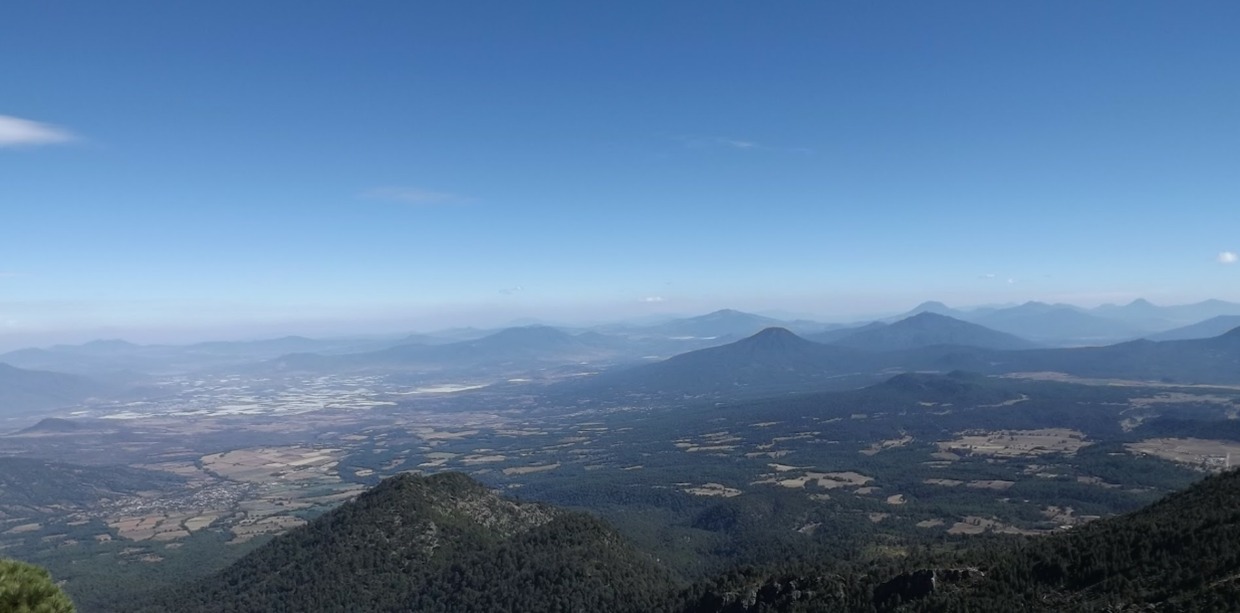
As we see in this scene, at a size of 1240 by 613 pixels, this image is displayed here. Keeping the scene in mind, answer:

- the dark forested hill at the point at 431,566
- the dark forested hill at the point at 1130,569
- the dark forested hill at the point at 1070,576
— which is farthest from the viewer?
the dark forested hill at the point at 431,566

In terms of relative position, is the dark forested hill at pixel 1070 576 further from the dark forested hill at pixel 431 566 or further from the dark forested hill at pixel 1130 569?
the dark forested hill at pixel 431 566

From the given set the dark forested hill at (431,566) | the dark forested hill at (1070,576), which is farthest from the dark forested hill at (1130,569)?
the dark forested hill at (431,566)

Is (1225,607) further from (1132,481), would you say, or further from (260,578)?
(1132,481)

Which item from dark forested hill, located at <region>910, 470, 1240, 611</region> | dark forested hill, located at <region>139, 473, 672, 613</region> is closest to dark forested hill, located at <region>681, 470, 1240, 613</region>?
dark forested hill, located at <region>910, 470, 1240, 611</region>

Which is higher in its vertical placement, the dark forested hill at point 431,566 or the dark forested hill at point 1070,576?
the dark forested hill at point 1070,576

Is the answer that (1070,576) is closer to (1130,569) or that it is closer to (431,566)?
(1130,569)

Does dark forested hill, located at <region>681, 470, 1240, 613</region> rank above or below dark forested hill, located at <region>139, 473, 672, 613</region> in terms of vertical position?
above

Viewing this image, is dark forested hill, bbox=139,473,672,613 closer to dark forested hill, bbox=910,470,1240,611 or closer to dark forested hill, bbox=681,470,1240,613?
dark forested hill, bbox=681,470,1240,613

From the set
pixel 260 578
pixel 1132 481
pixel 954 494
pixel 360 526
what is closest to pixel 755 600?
pixel 360 526
